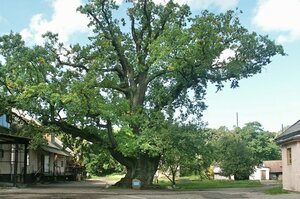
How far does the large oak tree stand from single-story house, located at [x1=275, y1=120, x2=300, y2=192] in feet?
29.7

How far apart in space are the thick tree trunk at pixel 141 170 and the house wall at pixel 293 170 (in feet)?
37.4

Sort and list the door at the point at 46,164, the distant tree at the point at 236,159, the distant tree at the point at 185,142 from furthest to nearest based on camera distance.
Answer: the distant tree at the point at 236,159 < the door at the point at 46,164 < the distant tree at the point at 185,142

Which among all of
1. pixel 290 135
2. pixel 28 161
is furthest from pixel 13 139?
pixel 290 135

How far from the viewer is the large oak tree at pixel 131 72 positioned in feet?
112

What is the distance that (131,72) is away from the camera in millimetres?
39719

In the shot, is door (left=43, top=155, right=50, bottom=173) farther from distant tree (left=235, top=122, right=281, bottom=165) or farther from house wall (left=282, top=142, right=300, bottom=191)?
distant tree (left=235, top=122, right=281, bottom=165)

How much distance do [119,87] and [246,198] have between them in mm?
16969

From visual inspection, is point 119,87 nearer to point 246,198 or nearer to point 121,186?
point 121,186

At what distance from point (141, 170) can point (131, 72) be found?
841 cm

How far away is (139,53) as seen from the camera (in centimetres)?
3897

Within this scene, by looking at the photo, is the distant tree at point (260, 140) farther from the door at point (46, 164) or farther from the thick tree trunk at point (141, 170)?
the thick tree trunk at point (141, 170)

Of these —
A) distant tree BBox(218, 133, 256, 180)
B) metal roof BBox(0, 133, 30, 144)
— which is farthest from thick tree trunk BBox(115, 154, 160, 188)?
distant tree BBox(218, 133, 256, 180)

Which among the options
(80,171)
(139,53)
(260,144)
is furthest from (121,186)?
(260,144)

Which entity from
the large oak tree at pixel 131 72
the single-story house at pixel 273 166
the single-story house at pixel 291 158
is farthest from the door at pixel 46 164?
the single-story house at pixel 273 166
